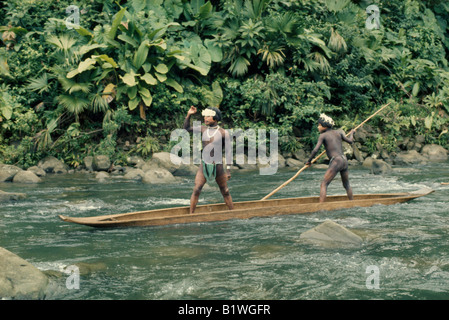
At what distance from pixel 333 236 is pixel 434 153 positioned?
39.2ft

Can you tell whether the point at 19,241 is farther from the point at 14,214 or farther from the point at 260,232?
the point at 260,232

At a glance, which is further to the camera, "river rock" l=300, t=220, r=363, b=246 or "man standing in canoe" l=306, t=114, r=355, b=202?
"man standing in canoe" l=306, t=114, r=355, b=202

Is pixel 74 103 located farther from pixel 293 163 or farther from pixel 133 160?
pixel 293 163

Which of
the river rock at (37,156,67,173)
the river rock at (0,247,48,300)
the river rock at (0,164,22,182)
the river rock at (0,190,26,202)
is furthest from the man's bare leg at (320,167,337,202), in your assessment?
the river rock at (37,156,67,173)

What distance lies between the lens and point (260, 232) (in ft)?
26.8

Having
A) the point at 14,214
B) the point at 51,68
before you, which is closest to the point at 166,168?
the point at 51,68

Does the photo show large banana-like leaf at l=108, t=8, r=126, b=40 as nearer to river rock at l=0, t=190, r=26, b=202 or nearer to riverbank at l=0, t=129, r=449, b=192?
riverbank at l=0, t=129, r=449, b=192

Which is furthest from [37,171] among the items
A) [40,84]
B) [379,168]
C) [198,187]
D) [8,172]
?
[379,168]

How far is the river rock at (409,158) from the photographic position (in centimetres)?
1698

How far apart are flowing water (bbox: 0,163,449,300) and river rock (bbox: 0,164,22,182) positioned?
9.53 ft

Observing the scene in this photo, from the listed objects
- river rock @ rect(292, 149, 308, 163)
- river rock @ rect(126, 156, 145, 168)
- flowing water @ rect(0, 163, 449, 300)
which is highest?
river rock @ rect(292, 149, 308, 163)

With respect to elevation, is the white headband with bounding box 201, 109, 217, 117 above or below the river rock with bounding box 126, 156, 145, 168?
above

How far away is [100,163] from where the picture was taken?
15.3 m

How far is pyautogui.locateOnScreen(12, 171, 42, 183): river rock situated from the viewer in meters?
13.6
